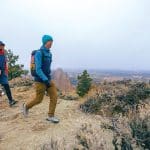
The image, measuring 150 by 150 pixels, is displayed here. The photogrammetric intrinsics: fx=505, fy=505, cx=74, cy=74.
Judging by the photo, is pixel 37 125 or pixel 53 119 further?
pixel 53 119

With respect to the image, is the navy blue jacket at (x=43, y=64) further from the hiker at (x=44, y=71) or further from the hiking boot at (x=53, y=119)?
the hiking boot at (x=53, y=119)

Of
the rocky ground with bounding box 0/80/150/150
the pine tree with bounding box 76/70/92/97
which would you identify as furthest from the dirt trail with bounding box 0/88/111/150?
Answer: the pine tree with bounding box 76/70/92/97

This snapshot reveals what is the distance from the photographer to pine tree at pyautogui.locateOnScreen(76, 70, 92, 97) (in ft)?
46.8

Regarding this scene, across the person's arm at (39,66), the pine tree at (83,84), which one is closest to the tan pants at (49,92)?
the person's arm at (39,66)

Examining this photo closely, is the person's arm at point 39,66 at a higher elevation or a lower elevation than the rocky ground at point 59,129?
higher

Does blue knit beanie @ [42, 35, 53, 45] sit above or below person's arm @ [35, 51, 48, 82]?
above

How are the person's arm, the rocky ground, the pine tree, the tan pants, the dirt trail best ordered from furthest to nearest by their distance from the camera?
the pine tree < the tan pants < the person's arm < the dirt trail < the rocky ground

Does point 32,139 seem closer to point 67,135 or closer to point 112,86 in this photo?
point 67,135

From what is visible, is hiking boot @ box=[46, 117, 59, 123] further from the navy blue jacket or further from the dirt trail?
the navy blue jacket

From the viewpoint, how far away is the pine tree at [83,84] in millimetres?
14266

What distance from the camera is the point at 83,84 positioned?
14.3m

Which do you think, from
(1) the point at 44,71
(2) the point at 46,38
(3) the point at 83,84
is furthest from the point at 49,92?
(3) the point at 83,84

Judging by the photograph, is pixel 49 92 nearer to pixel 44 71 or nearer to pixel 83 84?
pixel 44 71

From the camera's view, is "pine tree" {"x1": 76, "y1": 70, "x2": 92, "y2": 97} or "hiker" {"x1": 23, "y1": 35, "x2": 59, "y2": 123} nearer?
"hiker" {"x1": 23, "y1": 35, "x2": 59, "y2": 123}
